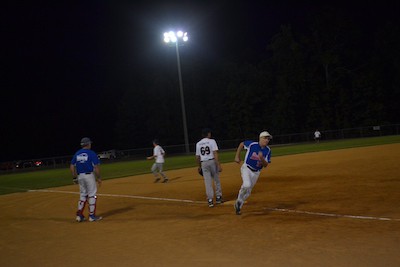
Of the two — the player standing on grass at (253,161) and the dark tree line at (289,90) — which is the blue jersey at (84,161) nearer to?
the player standing on grass at (253,161)

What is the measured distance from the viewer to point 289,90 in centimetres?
6588

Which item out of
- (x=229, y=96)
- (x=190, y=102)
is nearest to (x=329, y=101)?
(x=229, y=96)

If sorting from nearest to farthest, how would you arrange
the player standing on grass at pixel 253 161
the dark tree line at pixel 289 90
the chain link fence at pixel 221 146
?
1. the player standing on grass at pixel 253 161
2. the chain link fence at pixel 221 146
3. the dark tree line at pixel 289 90

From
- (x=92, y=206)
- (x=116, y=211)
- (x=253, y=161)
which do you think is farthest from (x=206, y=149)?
(x=92, y=206)

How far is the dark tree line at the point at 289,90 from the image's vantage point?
6234 cm

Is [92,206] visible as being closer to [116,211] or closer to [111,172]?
[116,211]

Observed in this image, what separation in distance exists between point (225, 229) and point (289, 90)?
59.2 meters

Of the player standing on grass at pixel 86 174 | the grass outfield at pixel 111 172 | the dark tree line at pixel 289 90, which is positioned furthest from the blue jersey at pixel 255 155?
the dark tree line at pixel 289 90

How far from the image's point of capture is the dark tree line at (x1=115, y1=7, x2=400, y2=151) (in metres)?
62.3

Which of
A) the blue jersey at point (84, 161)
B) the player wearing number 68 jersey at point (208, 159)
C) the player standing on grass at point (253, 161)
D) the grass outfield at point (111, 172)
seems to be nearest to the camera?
the player standing on grass at point (253, 161)

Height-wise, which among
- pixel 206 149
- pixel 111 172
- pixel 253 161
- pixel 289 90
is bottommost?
pixel 111 172

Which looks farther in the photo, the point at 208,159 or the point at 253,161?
the point at 208,159

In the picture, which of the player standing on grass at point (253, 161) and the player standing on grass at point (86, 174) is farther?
the player standing on grass at point (86, 174)

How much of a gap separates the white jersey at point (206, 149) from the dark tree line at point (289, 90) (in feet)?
174
